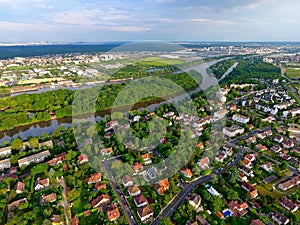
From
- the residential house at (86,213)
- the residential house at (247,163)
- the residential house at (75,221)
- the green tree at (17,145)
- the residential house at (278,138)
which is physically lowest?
the residential house at (75,221)

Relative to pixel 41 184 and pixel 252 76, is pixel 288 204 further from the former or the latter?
pixel 252 76

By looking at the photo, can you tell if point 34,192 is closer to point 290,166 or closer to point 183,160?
point 183,160

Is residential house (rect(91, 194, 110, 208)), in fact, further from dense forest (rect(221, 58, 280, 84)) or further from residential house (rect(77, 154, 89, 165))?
dense forest (rect(221, 58, 280, 84))

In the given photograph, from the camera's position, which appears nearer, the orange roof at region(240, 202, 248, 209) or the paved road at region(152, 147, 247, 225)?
the paved road at region(152, 147, 247, 225)

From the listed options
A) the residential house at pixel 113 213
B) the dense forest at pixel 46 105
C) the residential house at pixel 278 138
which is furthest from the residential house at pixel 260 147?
the dense forest at pixel 46 105

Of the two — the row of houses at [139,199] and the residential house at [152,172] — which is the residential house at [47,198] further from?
the residential house at [152,172]

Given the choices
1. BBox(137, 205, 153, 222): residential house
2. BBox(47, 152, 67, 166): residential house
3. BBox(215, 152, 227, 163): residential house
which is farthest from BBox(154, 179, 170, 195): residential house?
BBox(47, 152, 67, 166): residential house
